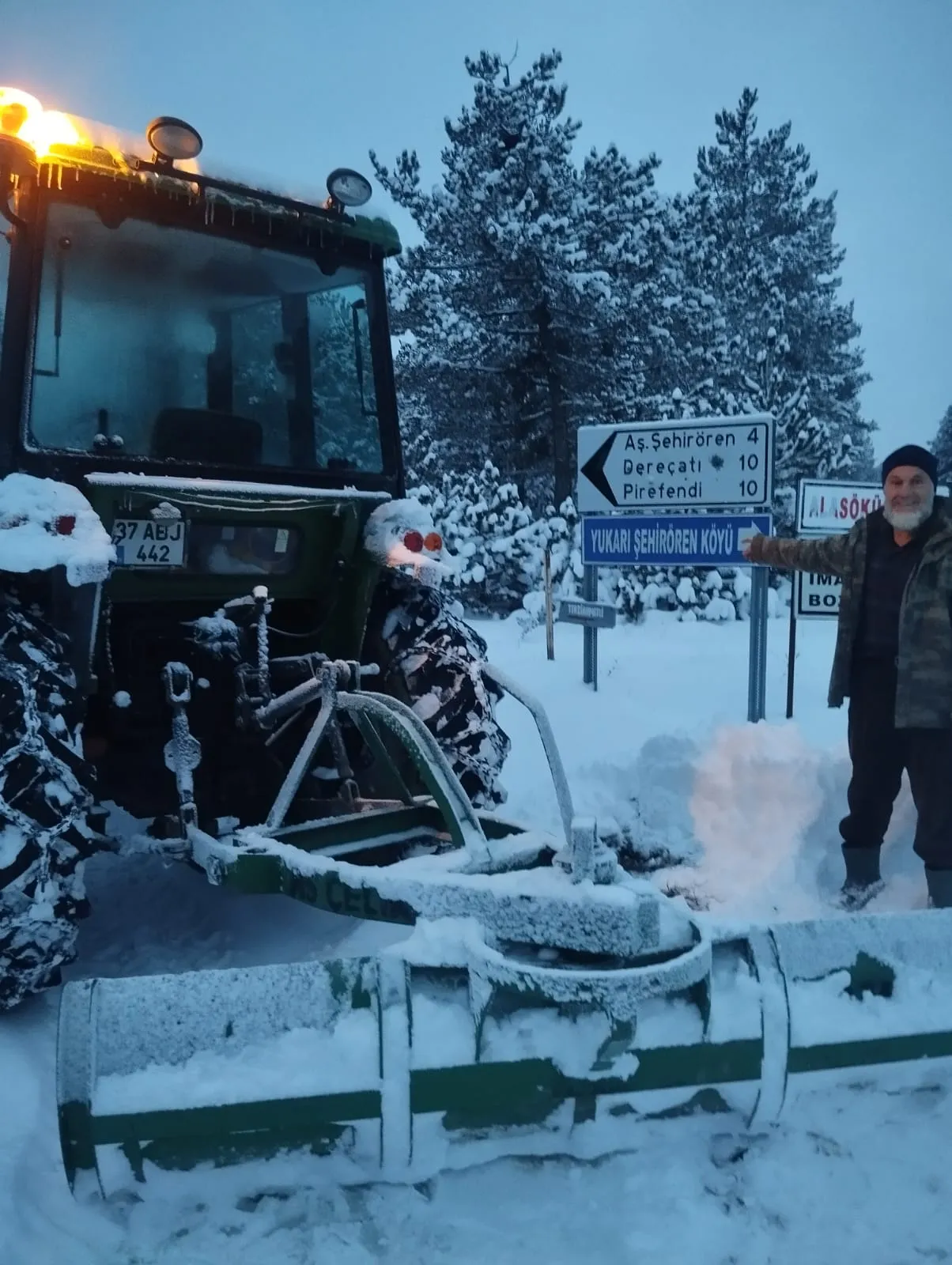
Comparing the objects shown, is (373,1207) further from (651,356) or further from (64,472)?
(651,356)

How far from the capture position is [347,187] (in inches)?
156

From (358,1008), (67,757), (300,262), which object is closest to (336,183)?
(300,262)

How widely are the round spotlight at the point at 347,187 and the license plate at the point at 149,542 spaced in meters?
1.42

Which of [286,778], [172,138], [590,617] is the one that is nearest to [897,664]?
[286,778]

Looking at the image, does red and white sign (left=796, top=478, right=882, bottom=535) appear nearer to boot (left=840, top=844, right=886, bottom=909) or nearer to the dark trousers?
the dark trousers

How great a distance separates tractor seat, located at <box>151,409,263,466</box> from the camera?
3.70 meters

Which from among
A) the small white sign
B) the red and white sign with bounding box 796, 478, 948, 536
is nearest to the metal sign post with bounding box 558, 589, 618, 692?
the small white sign

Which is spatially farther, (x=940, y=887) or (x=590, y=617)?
(x=590, y=617)

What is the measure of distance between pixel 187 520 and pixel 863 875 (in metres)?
3.02

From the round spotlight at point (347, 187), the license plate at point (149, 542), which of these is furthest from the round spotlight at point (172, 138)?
the license plate at point (149, 542)

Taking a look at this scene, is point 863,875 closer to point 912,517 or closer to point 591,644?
point 912,517

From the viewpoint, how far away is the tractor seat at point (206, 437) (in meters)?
3.70

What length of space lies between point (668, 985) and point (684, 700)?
6.62 m

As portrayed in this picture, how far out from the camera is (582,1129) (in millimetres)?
2273
